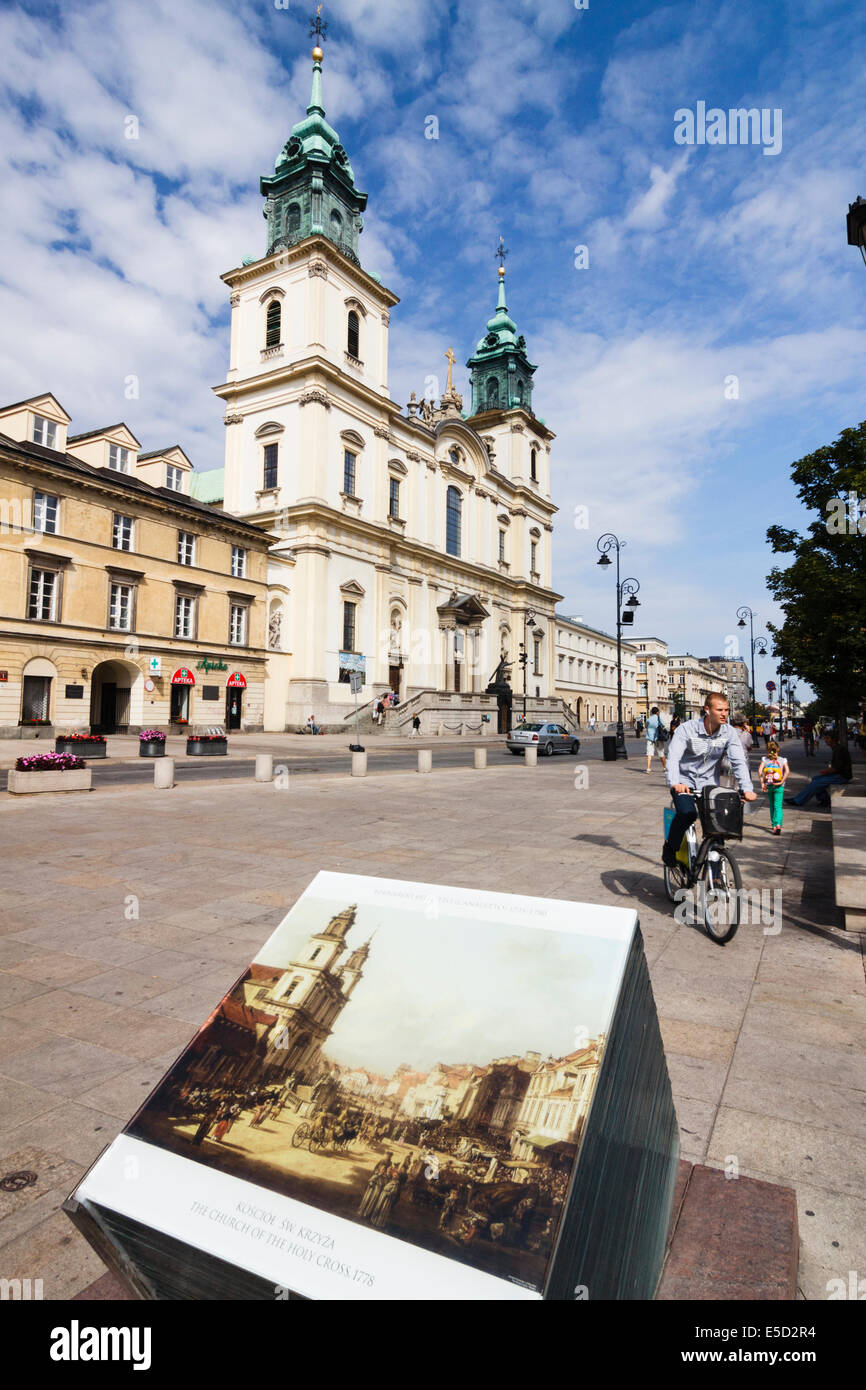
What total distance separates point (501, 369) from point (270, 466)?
38674 millimetres

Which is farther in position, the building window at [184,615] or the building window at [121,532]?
the building window at [184,615]

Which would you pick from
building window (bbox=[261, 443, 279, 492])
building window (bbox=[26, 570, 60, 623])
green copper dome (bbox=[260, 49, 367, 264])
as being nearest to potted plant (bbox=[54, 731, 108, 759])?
building window (bbox=[26, 570, 60, 623])

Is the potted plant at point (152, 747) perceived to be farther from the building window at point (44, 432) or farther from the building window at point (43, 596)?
the building window at point (44, 432)

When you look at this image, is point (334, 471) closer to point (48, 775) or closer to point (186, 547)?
point (186, 547)

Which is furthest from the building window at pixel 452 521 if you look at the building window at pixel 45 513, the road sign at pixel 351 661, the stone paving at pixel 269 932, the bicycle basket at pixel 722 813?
the bicycle basket at pixel 722 813

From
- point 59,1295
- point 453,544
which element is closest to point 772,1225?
point 59,1295

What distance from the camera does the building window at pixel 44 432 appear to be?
28.1 meters

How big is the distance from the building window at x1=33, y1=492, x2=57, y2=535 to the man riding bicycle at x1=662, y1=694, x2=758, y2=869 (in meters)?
28.2

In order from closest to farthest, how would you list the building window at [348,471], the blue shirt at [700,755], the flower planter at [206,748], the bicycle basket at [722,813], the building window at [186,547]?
the bicycle basket at [722,813] < the blue shirt at [700,755] < the flower planter at [206,748] < the building window at [186,547] < the building window at [348,471]

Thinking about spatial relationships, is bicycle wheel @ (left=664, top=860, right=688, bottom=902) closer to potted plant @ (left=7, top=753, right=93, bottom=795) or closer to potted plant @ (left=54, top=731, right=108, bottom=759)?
potted plant @ (left=7, top=753, right=93, bottom=795)

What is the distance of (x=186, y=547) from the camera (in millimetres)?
33562

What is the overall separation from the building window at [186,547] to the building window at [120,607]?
330cm

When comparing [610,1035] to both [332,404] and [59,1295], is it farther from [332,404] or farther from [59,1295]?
[332,404]
